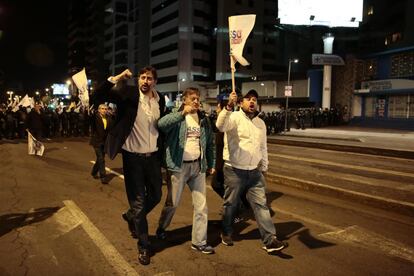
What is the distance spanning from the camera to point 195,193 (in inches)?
201

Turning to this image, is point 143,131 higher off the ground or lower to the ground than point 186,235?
higher

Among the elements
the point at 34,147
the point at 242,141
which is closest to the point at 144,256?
the point at 242,141

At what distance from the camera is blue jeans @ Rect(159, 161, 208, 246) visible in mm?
5023

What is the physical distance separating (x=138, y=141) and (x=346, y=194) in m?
5.44

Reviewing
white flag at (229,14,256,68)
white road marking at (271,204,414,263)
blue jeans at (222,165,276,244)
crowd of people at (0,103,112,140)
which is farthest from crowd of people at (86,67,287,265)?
crowd of people at (0,103,112,140)

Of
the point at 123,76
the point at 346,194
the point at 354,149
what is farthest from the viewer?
the point at 354,149

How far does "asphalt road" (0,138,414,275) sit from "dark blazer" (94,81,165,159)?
131 cm

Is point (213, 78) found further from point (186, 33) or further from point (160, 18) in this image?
point (160, 18)

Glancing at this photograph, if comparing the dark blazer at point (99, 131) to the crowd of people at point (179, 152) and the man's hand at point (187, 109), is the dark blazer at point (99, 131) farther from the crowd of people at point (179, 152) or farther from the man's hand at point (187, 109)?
the man's hand at point (187, 109)

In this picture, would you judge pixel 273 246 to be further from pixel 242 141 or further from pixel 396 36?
pixel 396 36

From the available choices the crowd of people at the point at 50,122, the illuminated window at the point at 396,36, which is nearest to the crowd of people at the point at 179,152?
the crowd of people at the point at 50,122

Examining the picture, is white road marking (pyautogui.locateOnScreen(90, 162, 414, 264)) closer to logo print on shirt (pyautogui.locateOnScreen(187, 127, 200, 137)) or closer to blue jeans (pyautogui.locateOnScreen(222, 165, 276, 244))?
blue jeans (pyautogui.locateOnScreen(222, 165, 276, 244))

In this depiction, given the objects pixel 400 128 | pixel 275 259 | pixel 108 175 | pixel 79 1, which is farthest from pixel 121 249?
pixel 79 1

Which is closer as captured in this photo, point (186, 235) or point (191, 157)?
point (191, 157)
